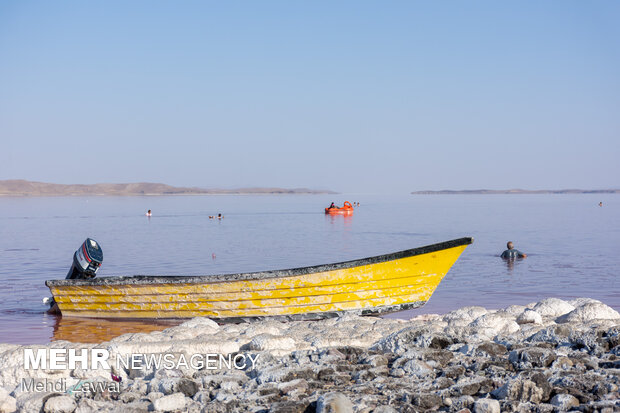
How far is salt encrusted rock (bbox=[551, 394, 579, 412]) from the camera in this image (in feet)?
17.6

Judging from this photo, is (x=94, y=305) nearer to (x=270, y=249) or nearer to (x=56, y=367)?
(x=56, y=367)

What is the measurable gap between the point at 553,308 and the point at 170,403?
6532 mm

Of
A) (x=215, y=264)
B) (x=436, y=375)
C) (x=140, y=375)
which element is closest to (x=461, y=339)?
(x=436, y=375)

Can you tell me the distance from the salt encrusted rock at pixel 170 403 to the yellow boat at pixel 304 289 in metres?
5.55

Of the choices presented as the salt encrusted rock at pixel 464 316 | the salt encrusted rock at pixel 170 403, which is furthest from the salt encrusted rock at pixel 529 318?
the salt encrusted rock at pixel 170 403

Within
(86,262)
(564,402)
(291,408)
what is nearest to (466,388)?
(564,402)

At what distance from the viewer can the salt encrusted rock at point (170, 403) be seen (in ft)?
19.7

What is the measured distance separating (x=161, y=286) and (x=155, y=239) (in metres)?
24.2

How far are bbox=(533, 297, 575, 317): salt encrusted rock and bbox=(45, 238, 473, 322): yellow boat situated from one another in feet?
5.61

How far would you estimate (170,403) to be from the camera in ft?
19.8

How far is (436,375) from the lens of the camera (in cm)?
647

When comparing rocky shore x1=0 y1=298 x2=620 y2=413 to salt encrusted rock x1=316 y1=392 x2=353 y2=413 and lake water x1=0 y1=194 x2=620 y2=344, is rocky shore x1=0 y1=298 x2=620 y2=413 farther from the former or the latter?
lake water x1=0 y1=194 x2=620 y2=344

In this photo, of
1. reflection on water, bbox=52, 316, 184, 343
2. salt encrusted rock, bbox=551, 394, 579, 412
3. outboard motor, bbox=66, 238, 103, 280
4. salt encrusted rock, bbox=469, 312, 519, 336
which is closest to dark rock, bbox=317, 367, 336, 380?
salt encrusted rock, bbox=551, 394, 579, 412

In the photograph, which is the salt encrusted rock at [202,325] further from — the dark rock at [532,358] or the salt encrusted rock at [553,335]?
the dark rock at [532,358]
